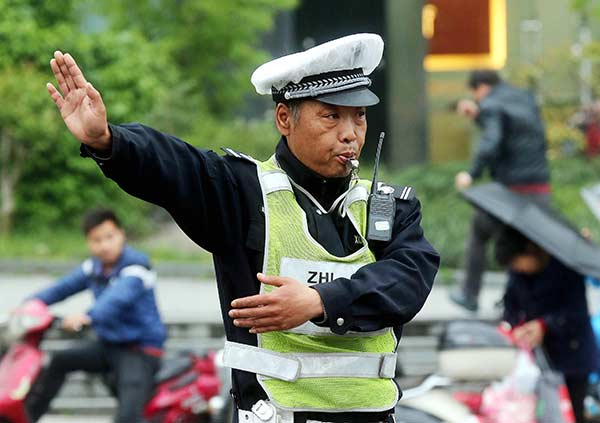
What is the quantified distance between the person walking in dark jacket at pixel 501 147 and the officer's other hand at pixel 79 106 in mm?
7035

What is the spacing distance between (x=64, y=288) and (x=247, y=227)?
3.93 m

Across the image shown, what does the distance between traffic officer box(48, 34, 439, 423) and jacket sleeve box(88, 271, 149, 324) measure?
3454mm

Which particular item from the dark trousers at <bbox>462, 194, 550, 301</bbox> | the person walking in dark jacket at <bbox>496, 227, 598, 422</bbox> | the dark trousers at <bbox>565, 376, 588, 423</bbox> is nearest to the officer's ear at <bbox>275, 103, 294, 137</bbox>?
the person walking in dark jacket at <bbox>496, 227, 598, 422</bbox>

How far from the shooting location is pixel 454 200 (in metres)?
16.2

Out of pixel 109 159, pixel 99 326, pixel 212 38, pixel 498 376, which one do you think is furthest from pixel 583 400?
pixel 212 38

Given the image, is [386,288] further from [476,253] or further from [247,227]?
[476,253]

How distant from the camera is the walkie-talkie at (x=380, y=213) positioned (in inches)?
148

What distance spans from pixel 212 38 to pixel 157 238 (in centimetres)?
425

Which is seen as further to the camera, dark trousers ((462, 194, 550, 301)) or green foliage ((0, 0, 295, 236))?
green foliage ((0, 0, 295, 236))

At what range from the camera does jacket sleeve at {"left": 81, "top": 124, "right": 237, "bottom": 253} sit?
3.49 meters

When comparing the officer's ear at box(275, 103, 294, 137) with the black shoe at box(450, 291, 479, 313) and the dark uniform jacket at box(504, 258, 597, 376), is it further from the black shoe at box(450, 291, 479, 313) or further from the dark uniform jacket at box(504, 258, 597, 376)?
the black shoe at box(450, 291, 479, 313)

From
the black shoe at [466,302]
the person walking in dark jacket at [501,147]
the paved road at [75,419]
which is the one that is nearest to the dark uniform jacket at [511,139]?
the person walking in dark jacket at [501,147]

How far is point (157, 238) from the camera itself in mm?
17031

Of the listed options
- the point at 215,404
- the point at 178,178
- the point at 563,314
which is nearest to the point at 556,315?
the point at 563,314
